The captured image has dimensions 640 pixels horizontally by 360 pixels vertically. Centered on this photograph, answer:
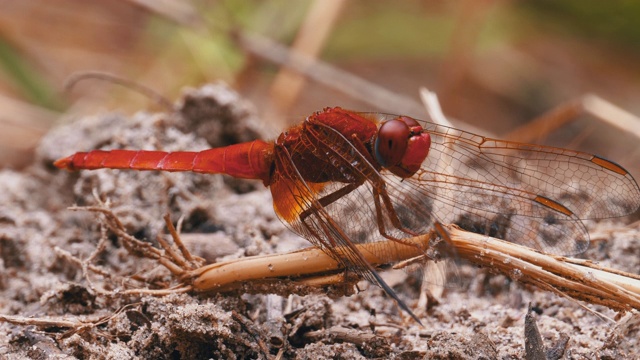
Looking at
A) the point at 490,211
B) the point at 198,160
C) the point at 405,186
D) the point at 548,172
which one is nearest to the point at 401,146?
Answer: the point at 405,186

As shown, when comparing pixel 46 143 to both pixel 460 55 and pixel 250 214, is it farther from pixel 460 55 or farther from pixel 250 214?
pixel 460 55

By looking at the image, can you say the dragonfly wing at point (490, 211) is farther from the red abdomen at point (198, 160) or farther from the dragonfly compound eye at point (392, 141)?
the red abdomen at point (198, 160)

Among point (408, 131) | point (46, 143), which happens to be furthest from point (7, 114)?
point (408, 131)

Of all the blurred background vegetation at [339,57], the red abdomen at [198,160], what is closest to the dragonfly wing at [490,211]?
the red abdomen at [198,160]

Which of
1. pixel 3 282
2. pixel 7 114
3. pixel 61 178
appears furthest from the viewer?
pixel 7 114

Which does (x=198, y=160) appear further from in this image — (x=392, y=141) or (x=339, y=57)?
(x=339, y=57)

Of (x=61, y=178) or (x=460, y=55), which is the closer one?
(x=61, y=178)

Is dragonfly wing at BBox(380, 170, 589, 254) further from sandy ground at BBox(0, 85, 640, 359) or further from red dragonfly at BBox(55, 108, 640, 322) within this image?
sandy ground at BBox(0, 85, 640, 359)
